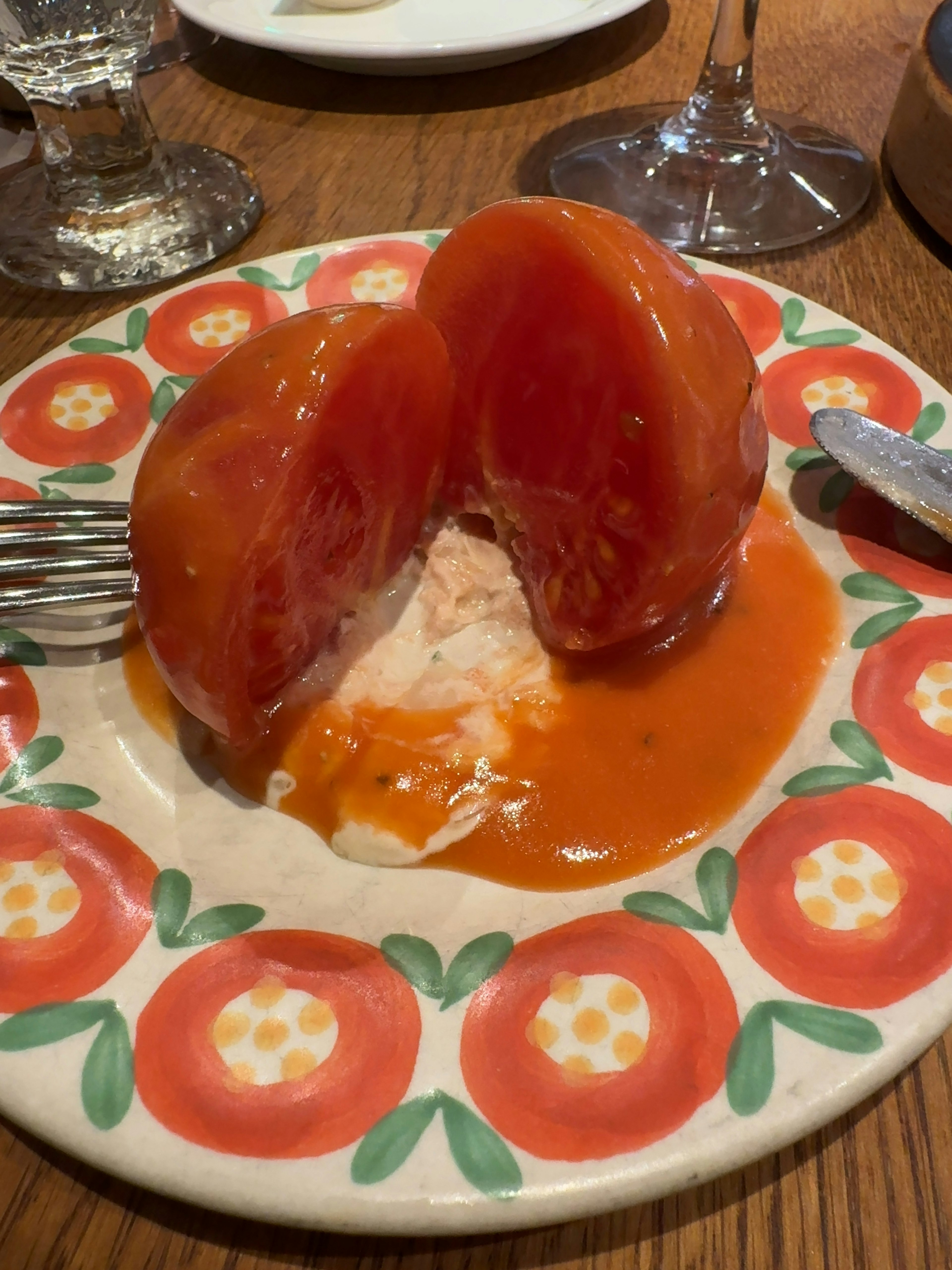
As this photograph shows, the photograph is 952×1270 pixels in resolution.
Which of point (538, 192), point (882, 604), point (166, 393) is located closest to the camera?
point (882, 604)

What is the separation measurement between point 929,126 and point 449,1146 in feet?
4.36

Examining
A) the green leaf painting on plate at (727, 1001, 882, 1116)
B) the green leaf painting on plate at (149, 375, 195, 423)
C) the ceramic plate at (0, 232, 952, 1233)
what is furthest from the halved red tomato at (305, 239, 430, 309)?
the green leaf painting on plate at (727, 1001, 882, 1116)

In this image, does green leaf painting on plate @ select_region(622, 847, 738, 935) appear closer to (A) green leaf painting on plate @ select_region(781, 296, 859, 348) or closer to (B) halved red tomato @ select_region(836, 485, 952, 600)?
(B) halved red tomato @ select_region(836, 485, 952, 600)

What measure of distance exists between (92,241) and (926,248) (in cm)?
116

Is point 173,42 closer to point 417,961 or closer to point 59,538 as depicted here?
point 59,538

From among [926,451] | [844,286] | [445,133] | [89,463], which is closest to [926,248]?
[844,286]

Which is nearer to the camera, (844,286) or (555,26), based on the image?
(844,286)

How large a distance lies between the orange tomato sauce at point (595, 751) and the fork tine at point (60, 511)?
11 cm

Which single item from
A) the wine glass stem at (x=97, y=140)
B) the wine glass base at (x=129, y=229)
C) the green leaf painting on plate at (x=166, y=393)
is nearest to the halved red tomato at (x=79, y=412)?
the green leaf painting on plate at (x=166, y=393)

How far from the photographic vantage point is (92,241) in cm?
135

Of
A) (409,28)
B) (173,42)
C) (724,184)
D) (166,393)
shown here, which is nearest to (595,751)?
(166,393)

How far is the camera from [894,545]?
866 millimetres

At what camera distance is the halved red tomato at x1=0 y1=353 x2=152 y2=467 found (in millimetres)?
968

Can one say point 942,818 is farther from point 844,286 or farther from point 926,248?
point 926,248
